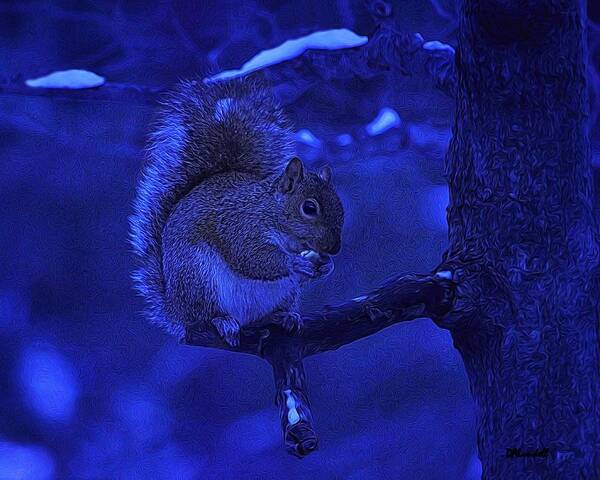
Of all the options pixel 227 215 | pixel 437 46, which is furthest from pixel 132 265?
pixel 437 46

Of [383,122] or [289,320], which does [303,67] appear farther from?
[289,320]

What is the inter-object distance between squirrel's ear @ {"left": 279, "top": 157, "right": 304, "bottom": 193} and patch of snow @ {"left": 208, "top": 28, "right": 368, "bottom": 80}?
278 mm

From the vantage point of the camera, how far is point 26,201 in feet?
4.64

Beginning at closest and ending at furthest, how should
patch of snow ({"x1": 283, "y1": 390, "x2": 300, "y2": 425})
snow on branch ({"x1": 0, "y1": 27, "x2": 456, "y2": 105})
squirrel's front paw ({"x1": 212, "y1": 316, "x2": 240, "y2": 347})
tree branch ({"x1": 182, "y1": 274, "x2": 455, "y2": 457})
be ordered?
1. patch of snow ({"x1": 283, "y1": 390, "x2": 300, "y2": 425})
2. tree branch ({"x1": 182, "y1": 274, "x2": 455, "y2": 457})
3. squirrel's front paw ({"x1": 212, "y1": 316, "x2": 240, "y2": 347})
4. snow on branch ({"x1": 0, "y1": 27, "x2": 456, "y2": 105})

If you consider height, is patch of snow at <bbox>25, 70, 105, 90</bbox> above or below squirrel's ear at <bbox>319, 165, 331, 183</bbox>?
above

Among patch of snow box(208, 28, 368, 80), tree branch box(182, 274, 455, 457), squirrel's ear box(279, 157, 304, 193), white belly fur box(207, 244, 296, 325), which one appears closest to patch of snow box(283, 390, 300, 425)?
tree branch box(182, 274, 455, 457)

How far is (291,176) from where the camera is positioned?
4.20 feet

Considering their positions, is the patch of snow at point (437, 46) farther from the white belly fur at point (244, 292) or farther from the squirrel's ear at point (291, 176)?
the white belly fur at point (244, 292)

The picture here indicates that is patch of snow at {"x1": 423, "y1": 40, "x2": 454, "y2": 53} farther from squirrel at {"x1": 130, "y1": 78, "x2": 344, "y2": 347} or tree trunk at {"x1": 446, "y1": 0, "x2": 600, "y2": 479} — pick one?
squirrel at {"x1": 130, "y1": 78, "x2": 344, "y2": 347}

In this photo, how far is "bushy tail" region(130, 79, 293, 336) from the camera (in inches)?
54.7

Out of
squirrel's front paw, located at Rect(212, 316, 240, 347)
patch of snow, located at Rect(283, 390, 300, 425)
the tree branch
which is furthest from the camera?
squirrel's front paw, located at Rect(212, 316, 240, 347)

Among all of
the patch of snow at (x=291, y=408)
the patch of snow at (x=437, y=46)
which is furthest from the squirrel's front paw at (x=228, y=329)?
the patch of snow at (x=437, y=46)

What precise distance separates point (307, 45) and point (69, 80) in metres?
0.50

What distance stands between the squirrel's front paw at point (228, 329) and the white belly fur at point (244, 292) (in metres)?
0.02
